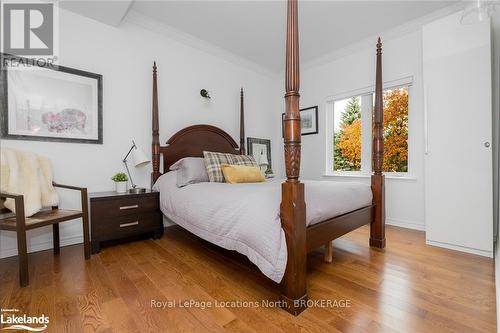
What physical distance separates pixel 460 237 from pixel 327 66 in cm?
288

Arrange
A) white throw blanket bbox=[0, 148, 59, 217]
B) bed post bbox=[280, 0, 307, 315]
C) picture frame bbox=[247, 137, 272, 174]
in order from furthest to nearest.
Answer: picture frame bbox=[247, 137, 272, 174], white throw blanket bbox=[0, 148, 59, 217], bed post bbox=[280, 0, 307, 315]

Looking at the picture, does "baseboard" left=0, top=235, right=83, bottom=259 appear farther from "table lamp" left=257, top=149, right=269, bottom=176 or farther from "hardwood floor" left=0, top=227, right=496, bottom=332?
"table lamp" left=257, top=149, right=269, bottom=176

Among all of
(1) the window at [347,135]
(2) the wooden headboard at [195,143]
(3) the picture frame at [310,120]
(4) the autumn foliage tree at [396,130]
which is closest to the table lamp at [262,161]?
(2) the wooden headboard at [195,143]

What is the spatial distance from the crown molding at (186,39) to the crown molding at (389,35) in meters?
1.01

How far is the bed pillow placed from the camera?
248cm

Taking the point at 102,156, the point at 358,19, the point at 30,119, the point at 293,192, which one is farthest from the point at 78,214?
the point at 358,19

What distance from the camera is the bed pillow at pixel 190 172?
2.48 meters

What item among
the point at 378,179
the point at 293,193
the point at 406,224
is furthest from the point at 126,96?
the point at 406,224

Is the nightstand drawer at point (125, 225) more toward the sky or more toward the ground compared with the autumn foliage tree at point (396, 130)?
more toward the ground

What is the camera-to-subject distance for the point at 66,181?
2.37 metres

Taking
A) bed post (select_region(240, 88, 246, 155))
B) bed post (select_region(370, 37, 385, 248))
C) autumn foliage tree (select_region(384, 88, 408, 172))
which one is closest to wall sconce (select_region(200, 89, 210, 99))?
bed post (select_region(240, 88, 246, 155))

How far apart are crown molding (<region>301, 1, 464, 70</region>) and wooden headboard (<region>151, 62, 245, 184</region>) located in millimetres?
1444

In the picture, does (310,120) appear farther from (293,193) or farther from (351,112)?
(293,193)

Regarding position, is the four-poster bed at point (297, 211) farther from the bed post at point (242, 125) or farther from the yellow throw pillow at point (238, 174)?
the bed post at point (242, 125)
